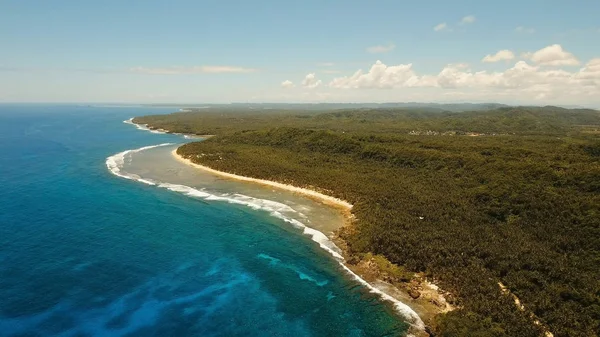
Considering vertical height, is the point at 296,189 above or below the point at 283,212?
above

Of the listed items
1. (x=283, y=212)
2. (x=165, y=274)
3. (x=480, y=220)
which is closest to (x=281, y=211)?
(x=283, y=212)

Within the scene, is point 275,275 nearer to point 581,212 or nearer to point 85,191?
point 581,212

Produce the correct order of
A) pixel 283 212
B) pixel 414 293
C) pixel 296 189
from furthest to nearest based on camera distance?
1. pixel 296 189
2. pixel 283 212
3. pixel 414 293

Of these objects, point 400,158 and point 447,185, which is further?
point 400,158

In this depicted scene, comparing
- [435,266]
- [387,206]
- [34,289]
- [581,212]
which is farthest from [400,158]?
[34,289]

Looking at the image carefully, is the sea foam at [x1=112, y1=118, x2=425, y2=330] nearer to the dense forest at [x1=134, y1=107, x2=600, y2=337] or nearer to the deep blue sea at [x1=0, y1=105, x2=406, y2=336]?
the deep blue sea at [x1=0, y1=105, x2=406, y2=336]

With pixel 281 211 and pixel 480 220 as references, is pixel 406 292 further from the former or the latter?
pixel 281 211

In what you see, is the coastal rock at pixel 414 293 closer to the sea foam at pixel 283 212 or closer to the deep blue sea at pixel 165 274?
the sea foam at pixel 283 212

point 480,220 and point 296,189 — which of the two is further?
point 296,189
